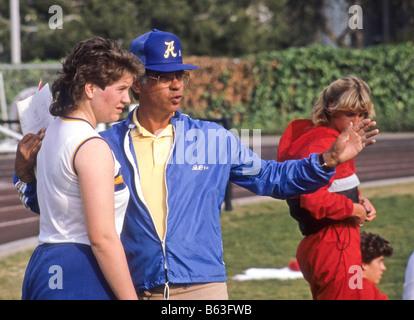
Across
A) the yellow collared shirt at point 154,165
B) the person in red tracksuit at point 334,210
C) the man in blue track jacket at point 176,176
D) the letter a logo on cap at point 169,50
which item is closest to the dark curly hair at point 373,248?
the person in red tracksuit at point 334,210

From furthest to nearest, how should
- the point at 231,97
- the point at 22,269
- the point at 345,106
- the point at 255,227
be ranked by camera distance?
the point at 231,97
the point at 255,227
the point at 22,269
the point at 345,106

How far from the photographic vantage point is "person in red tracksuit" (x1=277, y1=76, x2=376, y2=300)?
13.3 feet

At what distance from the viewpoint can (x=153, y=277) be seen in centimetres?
313

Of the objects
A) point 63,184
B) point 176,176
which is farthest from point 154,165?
point 63,184

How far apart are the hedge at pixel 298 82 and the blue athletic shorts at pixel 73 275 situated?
2217cm

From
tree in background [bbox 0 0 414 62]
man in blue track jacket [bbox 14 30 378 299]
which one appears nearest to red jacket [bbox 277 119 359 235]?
man in blue track jacket [bbox 14 30 378 299]

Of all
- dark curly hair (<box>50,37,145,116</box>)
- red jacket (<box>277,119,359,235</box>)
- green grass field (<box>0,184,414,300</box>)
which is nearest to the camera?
dark curly hair (<box>50,37,145,116</box>)

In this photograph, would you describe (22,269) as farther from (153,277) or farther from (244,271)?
(153,277)

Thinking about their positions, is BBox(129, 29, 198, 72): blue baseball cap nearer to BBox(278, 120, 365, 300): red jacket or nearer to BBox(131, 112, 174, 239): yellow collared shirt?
Answer: BBox(131, 112, 174, 239): yellow collared shirt

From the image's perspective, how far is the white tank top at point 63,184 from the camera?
261 cm

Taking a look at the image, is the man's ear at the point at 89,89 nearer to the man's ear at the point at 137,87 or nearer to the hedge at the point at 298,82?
the man's ear at the point at 137,87

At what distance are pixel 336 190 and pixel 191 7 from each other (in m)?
28.1

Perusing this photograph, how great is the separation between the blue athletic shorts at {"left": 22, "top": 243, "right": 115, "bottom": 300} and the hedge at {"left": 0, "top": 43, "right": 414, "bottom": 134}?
22174mm

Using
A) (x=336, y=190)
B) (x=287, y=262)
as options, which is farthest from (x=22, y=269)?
(x=336, y=190)
